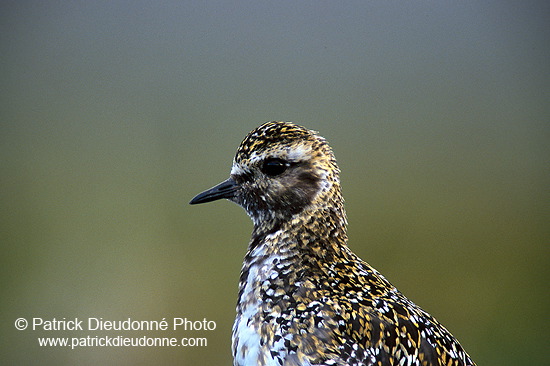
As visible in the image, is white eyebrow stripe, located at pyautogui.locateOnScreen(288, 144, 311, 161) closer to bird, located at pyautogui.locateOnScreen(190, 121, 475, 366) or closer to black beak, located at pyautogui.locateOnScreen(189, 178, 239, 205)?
bird, located at pyautogui.locateOnScreen(190, 121, 475, 366)

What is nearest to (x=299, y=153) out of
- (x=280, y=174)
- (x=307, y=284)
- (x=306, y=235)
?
(x=280, y=174)

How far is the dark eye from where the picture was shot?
221 cm

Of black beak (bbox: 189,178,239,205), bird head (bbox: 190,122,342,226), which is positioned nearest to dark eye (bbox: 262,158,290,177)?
bird head (bbox: 190,122,342,226)

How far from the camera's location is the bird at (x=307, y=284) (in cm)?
198

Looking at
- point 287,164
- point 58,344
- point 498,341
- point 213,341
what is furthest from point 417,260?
point 287,164

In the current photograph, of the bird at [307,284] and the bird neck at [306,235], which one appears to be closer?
the bird at [307,284]

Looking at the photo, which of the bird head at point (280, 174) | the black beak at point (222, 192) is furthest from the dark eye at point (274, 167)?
the black beak at point (222, 192)

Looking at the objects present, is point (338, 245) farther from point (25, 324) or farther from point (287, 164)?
point (25, 324)

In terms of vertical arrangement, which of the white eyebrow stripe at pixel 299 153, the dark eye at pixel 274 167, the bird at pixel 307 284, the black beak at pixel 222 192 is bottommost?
the bird at pixel 307 284

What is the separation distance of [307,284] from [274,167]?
0.40 metres

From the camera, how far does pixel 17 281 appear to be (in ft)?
14.7

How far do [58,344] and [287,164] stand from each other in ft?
8.53

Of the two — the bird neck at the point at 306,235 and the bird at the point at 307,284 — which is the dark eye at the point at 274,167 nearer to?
the bird at the point at 307,284

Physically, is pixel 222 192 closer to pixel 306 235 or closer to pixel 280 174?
pixel 280 174
